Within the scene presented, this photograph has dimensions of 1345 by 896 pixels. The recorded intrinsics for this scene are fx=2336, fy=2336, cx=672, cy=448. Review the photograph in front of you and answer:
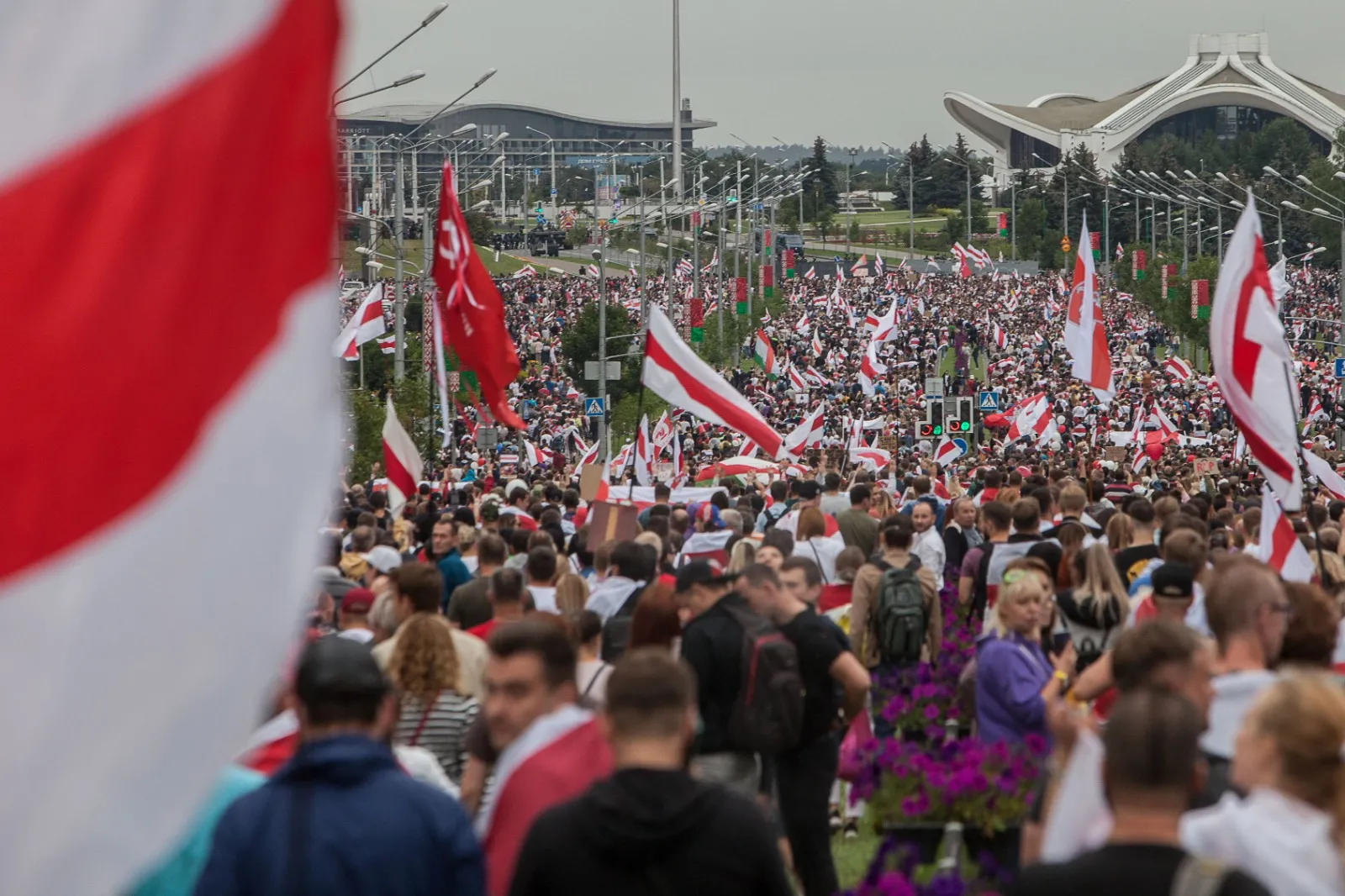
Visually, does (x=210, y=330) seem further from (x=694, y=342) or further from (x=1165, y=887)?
(x=694, y=342)

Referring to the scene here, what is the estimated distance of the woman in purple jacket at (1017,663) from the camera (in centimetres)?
715

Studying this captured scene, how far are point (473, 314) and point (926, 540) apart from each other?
591 centimetres

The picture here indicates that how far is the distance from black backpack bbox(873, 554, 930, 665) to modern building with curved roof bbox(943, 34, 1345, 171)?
17625cm

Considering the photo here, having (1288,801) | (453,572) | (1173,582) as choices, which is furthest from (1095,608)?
(1288,801)

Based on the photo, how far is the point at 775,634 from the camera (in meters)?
6.63

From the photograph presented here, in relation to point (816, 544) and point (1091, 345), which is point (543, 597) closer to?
point (816, 544)

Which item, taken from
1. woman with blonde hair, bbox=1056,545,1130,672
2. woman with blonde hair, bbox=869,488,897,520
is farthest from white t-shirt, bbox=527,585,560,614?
woman with blonde hair, bbox=869,488,897,520

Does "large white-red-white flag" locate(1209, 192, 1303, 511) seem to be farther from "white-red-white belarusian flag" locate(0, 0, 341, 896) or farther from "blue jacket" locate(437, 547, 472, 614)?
"white-red-white belarusian flag" locate(0, 0, 341, 896)

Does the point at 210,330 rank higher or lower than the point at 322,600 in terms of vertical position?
higher

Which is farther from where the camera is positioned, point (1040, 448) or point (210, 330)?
point (1040, 448)

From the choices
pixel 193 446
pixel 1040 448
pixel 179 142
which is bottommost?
pixel 1040 448

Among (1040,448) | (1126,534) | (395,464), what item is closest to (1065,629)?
(1126,534)

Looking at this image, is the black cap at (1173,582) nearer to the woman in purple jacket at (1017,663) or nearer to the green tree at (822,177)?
the woman in purple jacket at (1017,663)

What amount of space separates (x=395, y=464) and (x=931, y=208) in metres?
168
